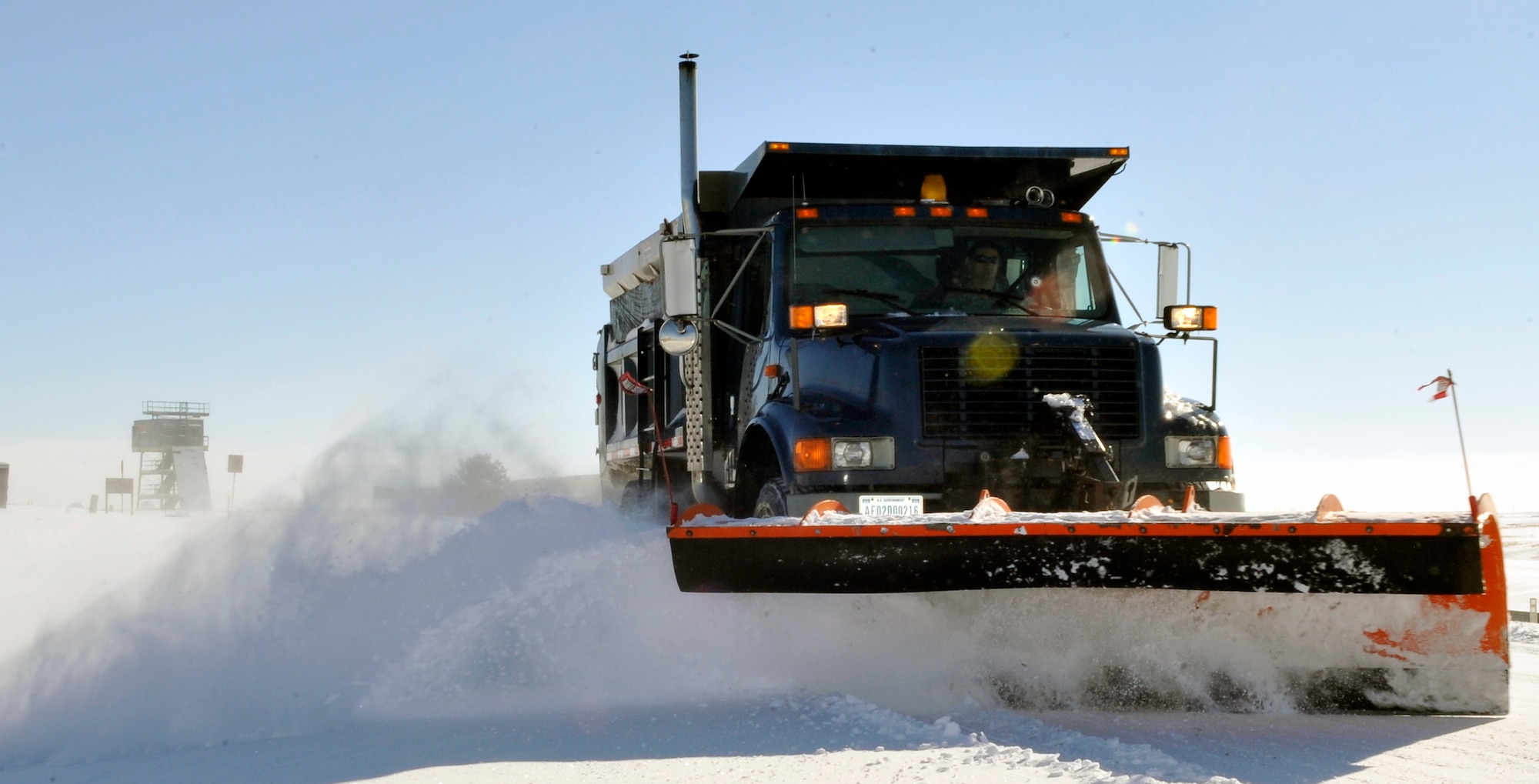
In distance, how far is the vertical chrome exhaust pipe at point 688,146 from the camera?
24.5 feet

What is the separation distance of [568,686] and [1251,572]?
9.63 feet

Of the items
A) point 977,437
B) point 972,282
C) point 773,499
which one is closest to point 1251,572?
point 977,437

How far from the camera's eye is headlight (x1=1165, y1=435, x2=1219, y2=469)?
639cm

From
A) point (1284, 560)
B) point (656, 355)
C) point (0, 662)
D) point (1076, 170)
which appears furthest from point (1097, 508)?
point (0, 662)

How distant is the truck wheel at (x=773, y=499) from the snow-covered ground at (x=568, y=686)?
1.76ft

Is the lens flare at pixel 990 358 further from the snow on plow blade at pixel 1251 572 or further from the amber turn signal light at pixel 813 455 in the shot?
the snow on plow blade at pixel 1251 572

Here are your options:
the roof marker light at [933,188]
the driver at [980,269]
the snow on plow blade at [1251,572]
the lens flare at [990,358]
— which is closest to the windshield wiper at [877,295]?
the driver at [980,269]

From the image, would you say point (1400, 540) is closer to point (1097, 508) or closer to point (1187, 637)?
point (1187, 637)

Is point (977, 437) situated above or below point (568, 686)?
above

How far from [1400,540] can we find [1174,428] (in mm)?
1897

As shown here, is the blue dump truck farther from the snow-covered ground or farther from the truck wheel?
the snow-covered ground

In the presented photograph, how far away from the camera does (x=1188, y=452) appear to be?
21.1ft

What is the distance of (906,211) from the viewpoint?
7055 mm

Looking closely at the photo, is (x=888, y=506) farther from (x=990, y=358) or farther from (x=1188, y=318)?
(x=1188, y=318)
